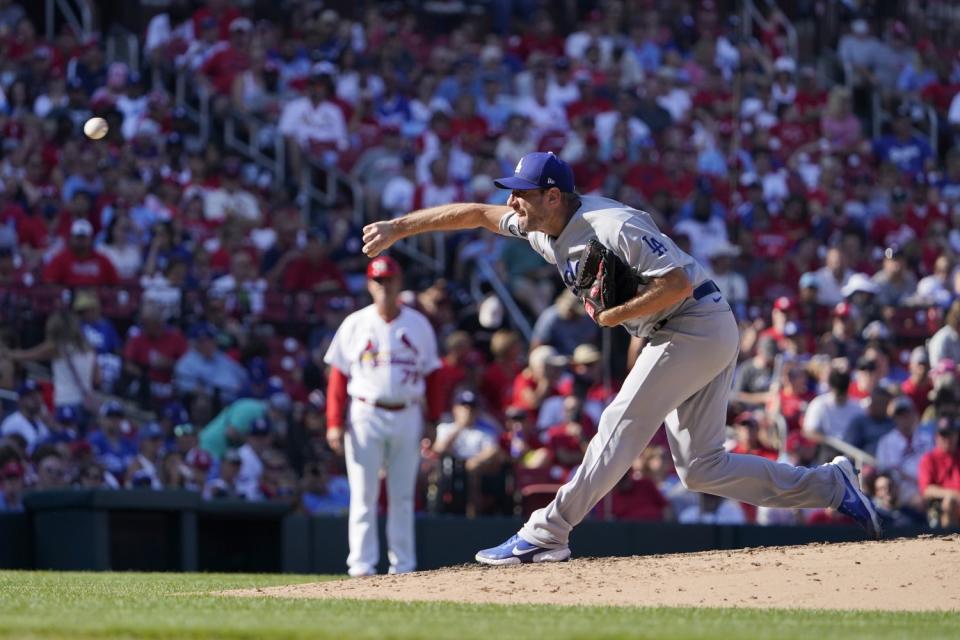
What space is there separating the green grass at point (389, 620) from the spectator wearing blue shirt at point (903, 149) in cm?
1479

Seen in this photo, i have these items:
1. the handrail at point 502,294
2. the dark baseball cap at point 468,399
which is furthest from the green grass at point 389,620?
the handrail at point 502,294

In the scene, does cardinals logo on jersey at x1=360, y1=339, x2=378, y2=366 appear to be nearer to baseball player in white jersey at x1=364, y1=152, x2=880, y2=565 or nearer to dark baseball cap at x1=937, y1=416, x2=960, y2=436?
baseball player in white jersey at x1=364, y1=152, x2=880, y2=565

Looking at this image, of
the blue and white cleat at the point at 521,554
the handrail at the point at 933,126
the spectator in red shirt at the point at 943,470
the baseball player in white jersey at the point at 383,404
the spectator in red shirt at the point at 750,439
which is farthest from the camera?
the handrail at the point at 933,126

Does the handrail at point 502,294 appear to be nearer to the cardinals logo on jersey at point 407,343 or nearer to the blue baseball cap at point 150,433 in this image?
the blue baseball cap at point 150,433

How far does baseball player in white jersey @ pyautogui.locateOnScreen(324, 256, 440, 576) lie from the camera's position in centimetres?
1107

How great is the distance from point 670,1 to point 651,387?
1654 centimetres

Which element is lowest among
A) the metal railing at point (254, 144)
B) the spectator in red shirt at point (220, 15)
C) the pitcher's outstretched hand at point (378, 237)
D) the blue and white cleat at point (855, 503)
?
the blue and white cleat at point (855, 503)

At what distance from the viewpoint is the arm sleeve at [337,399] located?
37.4 ft

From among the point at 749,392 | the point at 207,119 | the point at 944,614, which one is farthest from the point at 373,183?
the point at 944,614

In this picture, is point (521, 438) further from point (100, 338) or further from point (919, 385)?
point (919, 385)

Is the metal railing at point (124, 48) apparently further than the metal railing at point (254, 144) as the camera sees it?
Yes

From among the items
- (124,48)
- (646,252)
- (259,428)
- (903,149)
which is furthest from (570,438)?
(903,149)

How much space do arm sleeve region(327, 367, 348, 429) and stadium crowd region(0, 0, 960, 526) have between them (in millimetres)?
1189

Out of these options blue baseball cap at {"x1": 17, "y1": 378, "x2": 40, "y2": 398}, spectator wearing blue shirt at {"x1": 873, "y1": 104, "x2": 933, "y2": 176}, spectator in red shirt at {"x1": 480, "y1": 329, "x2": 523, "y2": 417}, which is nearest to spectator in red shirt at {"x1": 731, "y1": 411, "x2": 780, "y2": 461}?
spectator in red shirt at {"x1": 480, "y1": 329, "x2": 523, "y2": 417}
